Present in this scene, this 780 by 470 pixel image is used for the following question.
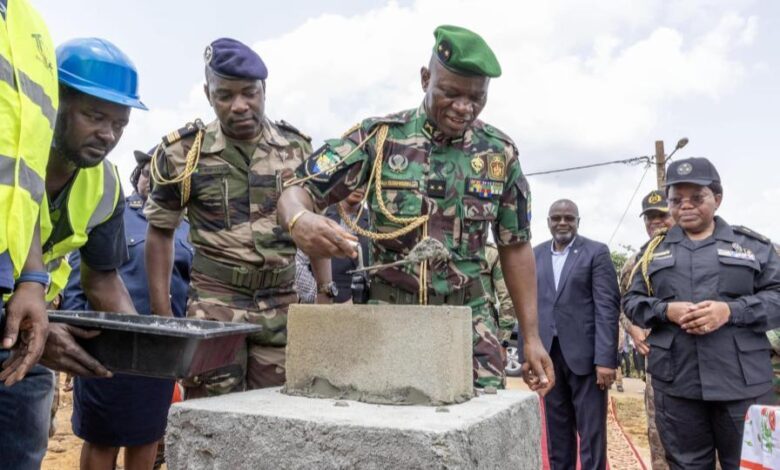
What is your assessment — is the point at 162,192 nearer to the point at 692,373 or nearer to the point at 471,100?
the point at 471,100

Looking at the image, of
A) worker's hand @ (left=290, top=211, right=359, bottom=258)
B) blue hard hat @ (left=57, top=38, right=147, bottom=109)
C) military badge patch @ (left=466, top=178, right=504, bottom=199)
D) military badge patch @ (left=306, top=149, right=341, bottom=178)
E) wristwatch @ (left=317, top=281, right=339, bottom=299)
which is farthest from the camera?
wristwatch @ (left=317, top=281, right=339, bottom=299)

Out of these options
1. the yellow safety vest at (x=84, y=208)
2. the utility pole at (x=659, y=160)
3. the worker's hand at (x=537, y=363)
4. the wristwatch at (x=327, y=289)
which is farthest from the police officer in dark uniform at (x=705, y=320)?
the utility pole at (x=659, y=160)

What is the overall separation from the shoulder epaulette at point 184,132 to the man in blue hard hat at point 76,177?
0.67 metres

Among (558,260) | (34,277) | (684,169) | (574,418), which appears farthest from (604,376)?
(34,277)

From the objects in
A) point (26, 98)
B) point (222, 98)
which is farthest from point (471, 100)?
point (26, 98)

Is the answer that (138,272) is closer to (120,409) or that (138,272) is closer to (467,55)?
(120,409)

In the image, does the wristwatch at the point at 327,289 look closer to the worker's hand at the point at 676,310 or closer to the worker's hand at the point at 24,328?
the worker's hand at the point at 24,328

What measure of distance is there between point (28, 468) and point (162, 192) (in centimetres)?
135

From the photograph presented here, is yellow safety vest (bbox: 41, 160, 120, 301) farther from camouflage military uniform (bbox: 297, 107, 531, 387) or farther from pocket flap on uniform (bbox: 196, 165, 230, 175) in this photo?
camouflage military uniform (bbox: 297, 107, 531, 387)

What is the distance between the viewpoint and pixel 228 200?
3.48 metres

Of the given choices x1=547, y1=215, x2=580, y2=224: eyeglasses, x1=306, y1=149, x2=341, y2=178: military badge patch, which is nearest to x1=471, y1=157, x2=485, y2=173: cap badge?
x1=306, y1=149, x2=341, y2=178: military badge patch

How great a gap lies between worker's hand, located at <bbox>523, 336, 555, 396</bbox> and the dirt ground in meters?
4.00

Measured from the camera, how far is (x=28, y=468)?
2672 millimetres

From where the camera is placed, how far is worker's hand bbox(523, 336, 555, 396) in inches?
121
